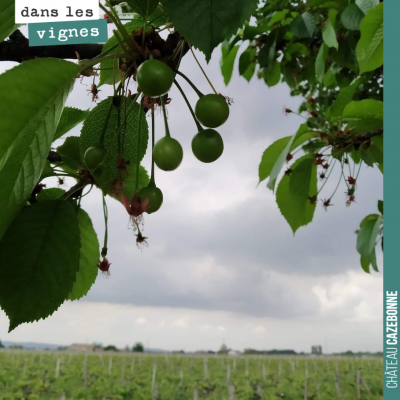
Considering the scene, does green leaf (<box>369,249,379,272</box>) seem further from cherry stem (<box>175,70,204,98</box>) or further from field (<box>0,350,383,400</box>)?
field (<box>0,350,383,400</box>)

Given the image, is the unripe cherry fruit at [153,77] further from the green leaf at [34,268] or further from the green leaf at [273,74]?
the green leaf at [273,74]

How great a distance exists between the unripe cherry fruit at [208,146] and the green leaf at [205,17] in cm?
11

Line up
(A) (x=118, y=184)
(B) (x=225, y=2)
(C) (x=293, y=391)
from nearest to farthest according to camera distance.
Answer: (B) (x=225, y=2), (A) (x=118, y=184), (C) (x=293, y=391)

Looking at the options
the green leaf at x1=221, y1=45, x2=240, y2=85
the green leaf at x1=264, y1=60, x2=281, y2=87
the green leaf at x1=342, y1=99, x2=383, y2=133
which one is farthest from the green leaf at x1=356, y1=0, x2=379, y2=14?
the green leaf at x1=264, y1=60, x2=281, y2=87

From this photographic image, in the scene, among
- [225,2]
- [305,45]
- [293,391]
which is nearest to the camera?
[225,2]

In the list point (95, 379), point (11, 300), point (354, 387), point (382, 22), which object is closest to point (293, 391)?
point (354, 387)

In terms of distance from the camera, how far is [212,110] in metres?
0.39

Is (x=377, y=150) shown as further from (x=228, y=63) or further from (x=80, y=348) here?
(x=80, y=348)

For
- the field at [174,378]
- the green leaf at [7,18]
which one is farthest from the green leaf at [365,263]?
the field at [174,378]

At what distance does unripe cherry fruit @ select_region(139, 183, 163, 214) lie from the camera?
43cm

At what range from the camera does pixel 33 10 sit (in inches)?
17.9

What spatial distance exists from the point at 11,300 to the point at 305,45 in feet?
6.21

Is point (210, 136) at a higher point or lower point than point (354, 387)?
higher

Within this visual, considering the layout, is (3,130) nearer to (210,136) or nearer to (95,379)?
(210,136)
